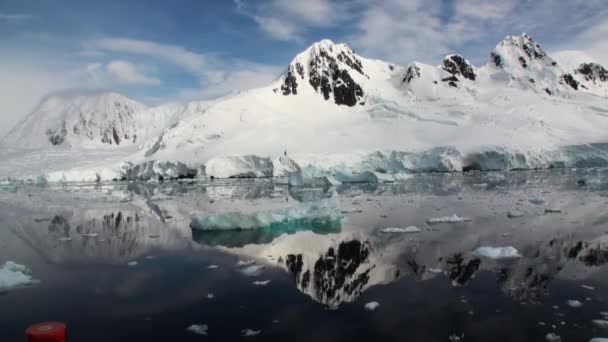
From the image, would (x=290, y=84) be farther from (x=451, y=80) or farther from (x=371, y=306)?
(x=371, y=306)

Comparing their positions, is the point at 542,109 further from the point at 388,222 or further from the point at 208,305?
the point at 208,305

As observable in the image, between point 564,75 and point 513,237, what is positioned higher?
point 564,75

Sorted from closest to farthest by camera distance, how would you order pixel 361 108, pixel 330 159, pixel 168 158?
pixel 330 159, pixel 168 158, pixel 361 108

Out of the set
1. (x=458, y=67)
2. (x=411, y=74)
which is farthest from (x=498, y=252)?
(x=458, y=67)

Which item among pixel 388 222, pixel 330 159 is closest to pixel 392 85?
pixel 330 159

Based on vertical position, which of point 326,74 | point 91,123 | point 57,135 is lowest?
point 57,135

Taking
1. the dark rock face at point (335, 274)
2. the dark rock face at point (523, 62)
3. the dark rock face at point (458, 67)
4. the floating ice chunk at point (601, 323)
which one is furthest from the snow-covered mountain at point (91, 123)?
the floating ice chunk at point (601, 323)
